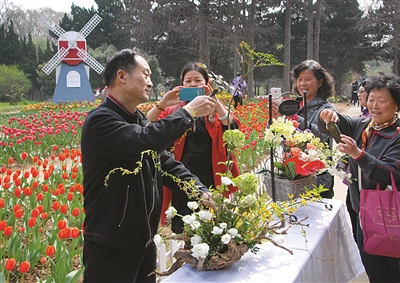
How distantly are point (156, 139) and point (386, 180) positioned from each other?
1.28 meters

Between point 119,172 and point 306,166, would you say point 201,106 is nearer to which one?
point 119,172

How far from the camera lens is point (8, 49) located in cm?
3384

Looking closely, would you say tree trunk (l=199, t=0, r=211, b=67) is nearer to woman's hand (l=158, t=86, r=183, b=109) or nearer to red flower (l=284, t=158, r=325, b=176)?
woman's hand (l=158, t=86, r=183, b=109)

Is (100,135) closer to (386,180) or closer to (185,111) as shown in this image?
(185,111)

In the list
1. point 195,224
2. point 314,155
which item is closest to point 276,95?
point 314,155

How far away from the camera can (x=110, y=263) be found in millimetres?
1755

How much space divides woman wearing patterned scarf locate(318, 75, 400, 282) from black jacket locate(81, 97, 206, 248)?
1.00 meters

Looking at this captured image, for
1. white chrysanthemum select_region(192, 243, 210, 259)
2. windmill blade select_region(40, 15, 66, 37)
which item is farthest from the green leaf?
windmill blade select_region(40, 15, 66, 37)

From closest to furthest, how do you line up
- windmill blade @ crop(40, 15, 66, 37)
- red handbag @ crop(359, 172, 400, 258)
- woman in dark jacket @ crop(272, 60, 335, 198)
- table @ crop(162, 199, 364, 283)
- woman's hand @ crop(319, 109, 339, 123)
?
table @ crop(162, 199, 364, 283), red handbag @ crop(359, 172, 400, 258), woman's hand @ crop(319, 109, 339, 123), woman in dark jacket @ crop(272, 60, 335, 198), windmill blade @ crop(40, 15, 66, 37)

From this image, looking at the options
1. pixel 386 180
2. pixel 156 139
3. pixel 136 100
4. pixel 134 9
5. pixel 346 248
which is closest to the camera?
pixel 156 139

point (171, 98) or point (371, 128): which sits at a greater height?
point (171, 98)

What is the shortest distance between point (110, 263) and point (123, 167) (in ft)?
1.41

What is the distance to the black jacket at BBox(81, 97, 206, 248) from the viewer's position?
1650 millimetres

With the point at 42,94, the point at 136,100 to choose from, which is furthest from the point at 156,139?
the point at 42,94
